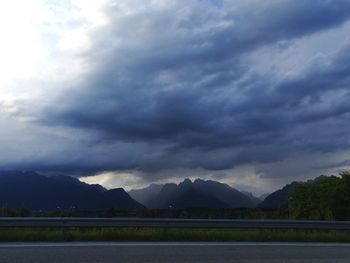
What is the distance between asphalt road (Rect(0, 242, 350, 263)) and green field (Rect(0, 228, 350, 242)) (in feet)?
4.51

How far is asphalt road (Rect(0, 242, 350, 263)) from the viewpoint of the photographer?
11398 mm

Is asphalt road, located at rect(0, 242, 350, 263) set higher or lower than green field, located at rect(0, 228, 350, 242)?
lower

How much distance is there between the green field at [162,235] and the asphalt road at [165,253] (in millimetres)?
1376

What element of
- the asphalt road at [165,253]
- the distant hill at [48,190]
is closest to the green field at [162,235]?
the asphalt road at [165,253]

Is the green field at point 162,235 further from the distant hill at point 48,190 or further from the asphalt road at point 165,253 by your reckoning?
the distant hill at point 48,190

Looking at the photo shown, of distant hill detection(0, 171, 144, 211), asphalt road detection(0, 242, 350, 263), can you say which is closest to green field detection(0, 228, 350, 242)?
asphalt road detection(0, 242, 350, 263)

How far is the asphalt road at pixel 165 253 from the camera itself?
11398 mm

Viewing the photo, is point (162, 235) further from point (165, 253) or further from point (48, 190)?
point (48, 190)

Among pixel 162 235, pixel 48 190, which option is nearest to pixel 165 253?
pixel 162 235

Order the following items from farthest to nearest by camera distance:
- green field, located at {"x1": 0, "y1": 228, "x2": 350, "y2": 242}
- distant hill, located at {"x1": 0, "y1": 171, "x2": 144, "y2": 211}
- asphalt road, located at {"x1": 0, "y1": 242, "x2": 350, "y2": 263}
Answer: distant hill, located at {"x1": 0, "y1": 171, "x2": 144, "y2": 211}, green field, located at {"x1": 0, "y1": 228, "x2": 350, "y2": 242}, asphalt road, located at {"x1": 0, "y1": 242, "x2": 350, "y2": 263}

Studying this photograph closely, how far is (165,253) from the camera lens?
1238cm

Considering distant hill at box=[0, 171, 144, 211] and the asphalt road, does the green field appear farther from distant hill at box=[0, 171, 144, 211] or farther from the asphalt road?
distant hill at box=[0, 171, 144, 211]

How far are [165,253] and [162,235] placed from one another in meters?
3.71

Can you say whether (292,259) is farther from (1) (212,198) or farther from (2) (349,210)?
(1) (212,198)
